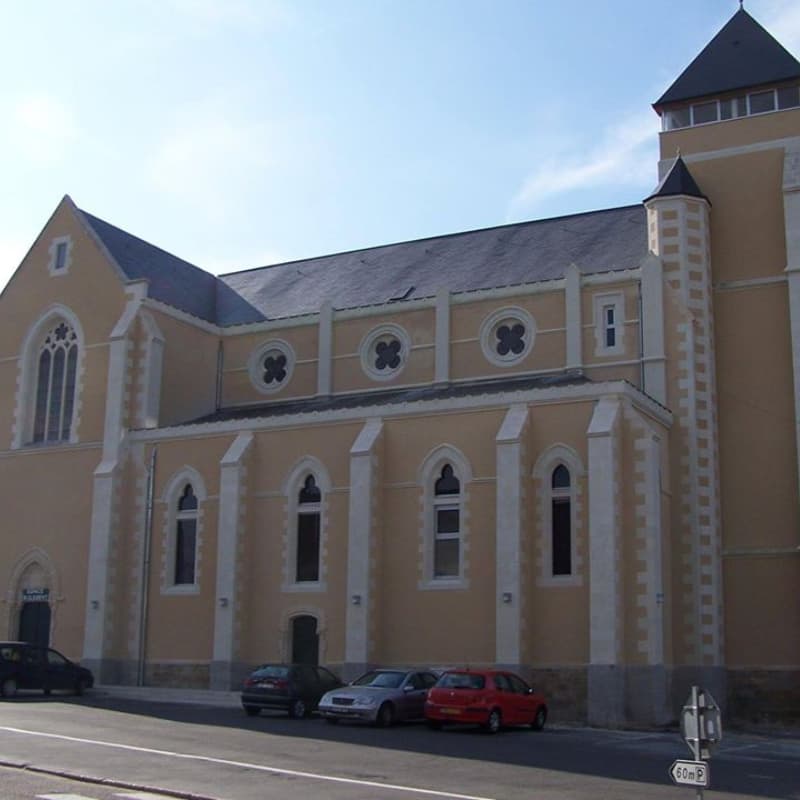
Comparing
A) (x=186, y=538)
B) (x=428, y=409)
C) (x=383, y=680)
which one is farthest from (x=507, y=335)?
(x=383, y=680)

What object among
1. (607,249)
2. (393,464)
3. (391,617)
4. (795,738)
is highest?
(607,249)

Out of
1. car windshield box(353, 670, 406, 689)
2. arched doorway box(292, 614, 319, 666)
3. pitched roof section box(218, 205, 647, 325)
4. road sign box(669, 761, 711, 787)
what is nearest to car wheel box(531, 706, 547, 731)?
car windshield box(353, 670, 406, 689)

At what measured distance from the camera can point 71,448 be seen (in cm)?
3744

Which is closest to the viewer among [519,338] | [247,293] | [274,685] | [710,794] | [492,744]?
[710,794]

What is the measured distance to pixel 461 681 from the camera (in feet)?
76.6

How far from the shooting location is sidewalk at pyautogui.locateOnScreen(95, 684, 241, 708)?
30.0 m

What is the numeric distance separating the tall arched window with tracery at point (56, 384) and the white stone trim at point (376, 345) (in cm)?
974

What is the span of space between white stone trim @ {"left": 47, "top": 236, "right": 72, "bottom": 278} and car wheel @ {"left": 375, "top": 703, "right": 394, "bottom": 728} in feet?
71.5

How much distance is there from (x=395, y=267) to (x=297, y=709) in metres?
19.2

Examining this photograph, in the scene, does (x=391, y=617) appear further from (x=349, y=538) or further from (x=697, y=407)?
(x=697, y=407)

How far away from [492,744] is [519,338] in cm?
1685

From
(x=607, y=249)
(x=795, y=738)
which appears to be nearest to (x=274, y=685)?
(x=795, y=738)

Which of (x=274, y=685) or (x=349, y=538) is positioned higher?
(x=349, y=538)

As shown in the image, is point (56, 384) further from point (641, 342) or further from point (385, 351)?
point (641, 342)
